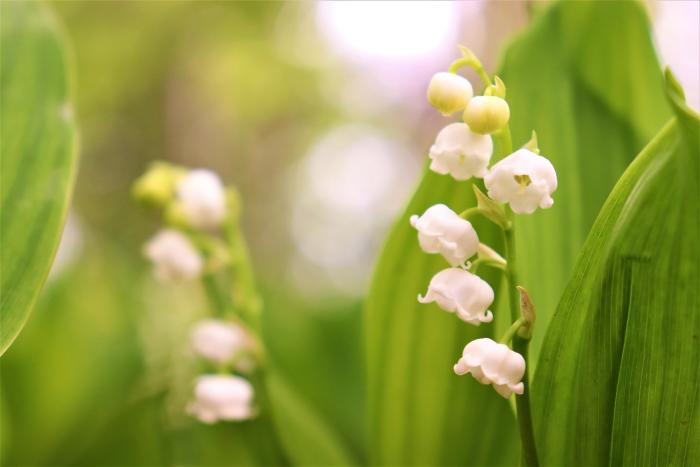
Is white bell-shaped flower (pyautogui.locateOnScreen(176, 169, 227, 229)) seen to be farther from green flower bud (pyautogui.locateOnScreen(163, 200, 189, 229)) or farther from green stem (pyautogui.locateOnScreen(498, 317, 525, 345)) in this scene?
green stem (pyautogui.locateOnScreen(498, 317, 525, 345))

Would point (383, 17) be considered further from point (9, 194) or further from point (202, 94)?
point (9, 194)

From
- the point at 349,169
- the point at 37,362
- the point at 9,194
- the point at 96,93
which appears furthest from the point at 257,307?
the point at 349,169

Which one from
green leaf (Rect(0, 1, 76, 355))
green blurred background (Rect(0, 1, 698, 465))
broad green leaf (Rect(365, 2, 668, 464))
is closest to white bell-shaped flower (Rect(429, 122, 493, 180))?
broad green leaf (Rect(365, 2, 668, 464))

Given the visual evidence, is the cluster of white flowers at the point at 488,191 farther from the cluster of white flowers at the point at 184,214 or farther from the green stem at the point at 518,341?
the cluster of white flowers at the point at 184,214

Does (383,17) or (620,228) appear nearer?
(620,228)

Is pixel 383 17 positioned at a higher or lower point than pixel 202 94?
higher

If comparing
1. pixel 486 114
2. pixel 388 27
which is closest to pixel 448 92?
pixel 486 114

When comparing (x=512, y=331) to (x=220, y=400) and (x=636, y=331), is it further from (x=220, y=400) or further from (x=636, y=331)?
(x=220, y=400)
